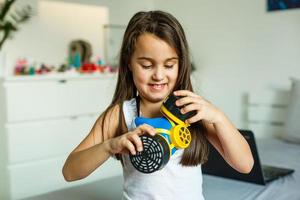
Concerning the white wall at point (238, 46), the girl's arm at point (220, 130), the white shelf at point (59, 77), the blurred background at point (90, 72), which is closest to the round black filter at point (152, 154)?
the girl's arm at point (220, 130)

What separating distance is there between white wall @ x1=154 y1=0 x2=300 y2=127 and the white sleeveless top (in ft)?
6.31

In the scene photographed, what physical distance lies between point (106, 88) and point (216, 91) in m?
0.89

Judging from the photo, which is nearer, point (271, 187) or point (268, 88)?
point (271, 187)

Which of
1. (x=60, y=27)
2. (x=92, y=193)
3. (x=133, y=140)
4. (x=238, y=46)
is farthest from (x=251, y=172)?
(x=60, y=27)

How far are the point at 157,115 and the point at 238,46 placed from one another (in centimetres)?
212

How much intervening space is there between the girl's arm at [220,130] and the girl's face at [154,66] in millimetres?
87

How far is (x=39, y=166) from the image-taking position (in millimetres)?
2705

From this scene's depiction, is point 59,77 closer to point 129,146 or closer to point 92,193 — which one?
point 92,193

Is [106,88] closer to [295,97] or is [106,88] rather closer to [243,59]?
[243,59]

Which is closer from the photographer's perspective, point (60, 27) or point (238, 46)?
point (238, 46)

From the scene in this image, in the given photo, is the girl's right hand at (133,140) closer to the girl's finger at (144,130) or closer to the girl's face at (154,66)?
the girl's finger at (144,130)

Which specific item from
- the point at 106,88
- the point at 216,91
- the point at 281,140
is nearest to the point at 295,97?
the point at 281,140

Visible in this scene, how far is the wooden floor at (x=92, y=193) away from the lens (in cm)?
141

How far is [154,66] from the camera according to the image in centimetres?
89
